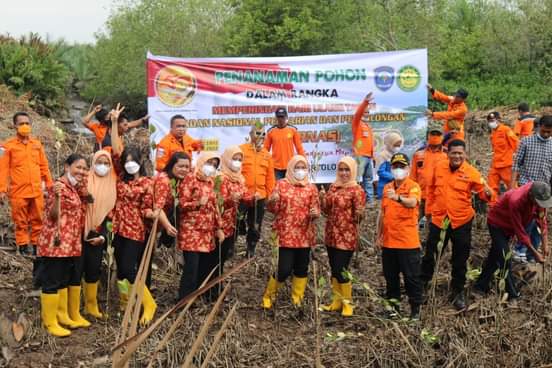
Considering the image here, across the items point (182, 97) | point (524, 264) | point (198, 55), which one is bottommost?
point (524, 264)

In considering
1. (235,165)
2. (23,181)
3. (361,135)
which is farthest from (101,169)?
(361,135)

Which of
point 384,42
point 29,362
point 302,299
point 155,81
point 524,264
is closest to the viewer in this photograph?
point 29,362

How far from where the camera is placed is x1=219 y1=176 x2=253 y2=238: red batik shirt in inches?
224

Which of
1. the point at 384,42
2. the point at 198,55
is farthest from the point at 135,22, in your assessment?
the point at 384,42

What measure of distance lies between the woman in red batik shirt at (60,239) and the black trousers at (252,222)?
1.92 metres

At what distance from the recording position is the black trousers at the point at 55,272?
4.95 m

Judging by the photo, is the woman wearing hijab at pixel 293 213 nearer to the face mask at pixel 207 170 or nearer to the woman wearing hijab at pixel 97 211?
the face mask at pixel 207 170

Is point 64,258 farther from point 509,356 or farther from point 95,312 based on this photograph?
point 509,356

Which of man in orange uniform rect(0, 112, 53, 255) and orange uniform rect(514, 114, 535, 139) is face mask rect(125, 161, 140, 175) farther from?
A: orange uniform rect(514, 114, 535, 139)

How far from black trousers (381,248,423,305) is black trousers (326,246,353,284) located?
12.7 inches

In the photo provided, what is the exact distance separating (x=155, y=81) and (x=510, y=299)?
5227 millimetres

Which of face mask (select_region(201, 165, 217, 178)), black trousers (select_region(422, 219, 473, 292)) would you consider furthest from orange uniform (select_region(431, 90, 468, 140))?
face mask (select_region(201, 165, 217, 178))

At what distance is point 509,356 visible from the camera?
16.2 feet

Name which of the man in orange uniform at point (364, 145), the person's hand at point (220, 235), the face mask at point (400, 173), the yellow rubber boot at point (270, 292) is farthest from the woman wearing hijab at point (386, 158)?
the person's hand at point (220, 235)
